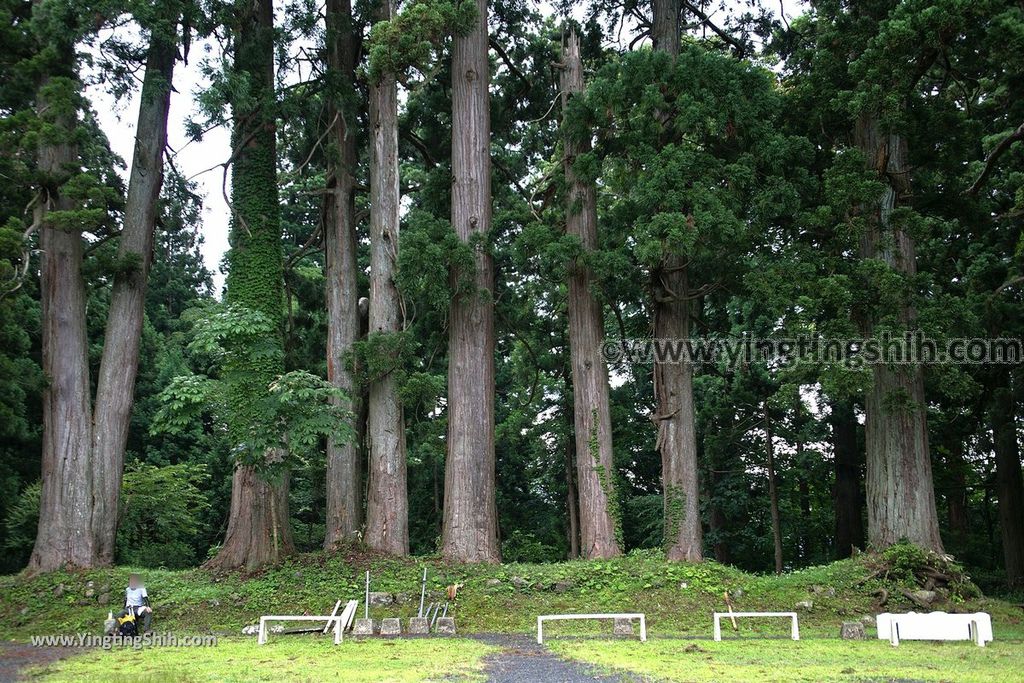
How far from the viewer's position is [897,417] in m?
13.5

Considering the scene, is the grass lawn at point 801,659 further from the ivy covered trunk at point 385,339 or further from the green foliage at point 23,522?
the green foliage at point 23,522

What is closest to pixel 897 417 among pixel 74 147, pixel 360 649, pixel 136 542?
pixel 360 649

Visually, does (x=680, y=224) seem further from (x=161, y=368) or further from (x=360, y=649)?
(x=161, y=368)

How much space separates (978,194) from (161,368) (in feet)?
68.8

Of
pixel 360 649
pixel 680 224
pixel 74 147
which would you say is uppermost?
pixel 74 147

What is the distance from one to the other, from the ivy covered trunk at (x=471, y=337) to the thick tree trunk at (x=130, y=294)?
16.8ft

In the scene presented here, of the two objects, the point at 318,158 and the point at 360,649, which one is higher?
the point at 318,158

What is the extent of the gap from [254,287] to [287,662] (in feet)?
25.6

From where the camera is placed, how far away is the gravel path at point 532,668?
295 inches

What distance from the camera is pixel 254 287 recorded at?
1493cm

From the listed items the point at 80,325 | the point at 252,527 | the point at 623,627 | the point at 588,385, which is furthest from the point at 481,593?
the point at 80,325

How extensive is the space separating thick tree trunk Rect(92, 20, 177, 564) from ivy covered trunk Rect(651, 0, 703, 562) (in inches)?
356

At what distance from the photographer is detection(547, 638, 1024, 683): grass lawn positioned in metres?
7.55

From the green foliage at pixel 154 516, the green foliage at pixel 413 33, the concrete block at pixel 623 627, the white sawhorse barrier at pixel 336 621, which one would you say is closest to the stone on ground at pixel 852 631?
the concrete block at pixel 623 627
